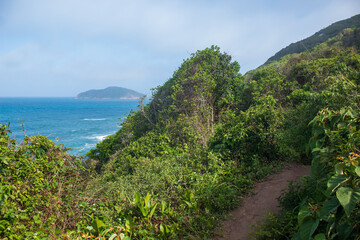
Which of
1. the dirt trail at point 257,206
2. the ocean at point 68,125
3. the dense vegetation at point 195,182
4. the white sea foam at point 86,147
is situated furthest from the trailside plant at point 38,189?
the white sea foam at point 86,147

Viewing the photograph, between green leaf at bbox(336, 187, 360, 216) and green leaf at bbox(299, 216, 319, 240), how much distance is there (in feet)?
1.05

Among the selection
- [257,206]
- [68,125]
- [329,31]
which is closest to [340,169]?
[257,206]

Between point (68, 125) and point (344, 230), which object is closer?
point (344, 230)

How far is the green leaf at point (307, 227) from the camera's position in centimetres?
175

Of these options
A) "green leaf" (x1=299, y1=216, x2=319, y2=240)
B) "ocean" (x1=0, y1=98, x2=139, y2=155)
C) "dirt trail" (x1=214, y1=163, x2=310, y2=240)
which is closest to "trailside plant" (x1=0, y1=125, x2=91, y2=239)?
"ocean" (x1=0, y1=98, x2=139, y2=155)

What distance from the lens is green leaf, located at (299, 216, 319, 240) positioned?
175 centimetres

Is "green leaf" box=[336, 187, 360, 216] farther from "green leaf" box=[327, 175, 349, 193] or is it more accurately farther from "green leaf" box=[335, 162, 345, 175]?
"green leaf" box=[335, 162, 345, 175]

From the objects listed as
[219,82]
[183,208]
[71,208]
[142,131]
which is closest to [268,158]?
[183,208]

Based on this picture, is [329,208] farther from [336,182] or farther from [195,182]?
[195,182]

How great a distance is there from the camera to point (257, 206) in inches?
171

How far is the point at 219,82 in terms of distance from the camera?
11711 mm

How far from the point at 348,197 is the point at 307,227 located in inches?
18.1

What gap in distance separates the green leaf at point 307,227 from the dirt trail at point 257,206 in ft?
6.75

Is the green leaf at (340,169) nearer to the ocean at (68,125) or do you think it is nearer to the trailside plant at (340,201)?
the trailside plant at (340,201)
